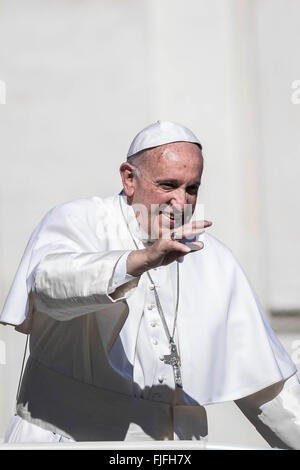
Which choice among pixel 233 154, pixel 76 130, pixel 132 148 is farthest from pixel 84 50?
pixel 132 148

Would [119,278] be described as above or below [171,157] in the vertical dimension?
below

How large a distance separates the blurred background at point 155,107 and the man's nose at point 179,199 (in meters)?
2.97

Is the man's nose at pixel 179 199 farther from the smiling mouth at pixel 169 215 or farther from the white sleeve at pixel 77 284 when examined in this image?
the white sleeve at pixel 77 284

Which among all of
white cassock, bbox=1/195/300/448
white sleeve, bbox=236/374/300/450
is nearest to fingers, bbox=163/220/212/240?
white cassock, bbox=1/195/300/448

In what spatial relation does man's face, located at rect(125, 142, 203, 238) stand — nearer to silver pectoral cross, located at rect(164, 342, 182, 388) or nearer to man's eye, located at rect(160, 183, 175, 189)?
man's eye, located at rect(160, 183, 175, 189)

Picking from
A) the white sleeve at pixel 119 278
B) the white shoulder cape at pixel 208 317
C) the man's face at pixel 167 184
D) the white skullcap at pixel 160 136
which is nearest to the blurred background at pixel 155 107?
the white shoulder cape at pixel 208 317

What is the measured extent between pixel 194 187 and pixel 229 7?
10.7ft

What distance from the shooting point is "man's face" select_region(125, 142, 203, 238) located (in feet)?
13.9

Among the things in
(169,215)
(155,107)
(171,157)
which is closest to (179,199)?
(169,215)

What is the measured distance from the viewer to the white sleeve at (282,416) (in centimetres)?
454

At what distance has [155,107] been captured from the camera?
7.22 metres

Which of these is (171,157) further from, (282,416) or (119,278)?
(282,416)

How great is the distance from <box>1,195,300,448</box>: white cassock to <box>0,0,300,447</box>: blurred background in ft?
8.58

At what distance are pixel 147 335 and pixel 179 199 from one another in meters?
0.55
